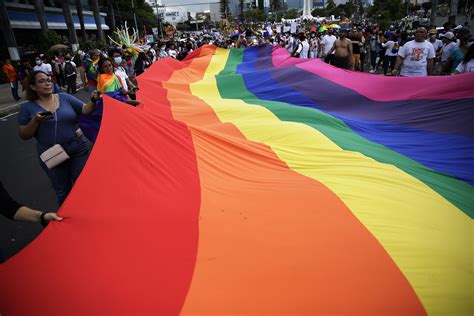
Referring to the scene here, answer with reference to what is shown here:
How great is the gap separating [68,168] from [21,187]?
2.02 metres

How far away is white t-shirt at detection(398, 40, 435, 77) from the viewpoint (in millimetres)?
5801

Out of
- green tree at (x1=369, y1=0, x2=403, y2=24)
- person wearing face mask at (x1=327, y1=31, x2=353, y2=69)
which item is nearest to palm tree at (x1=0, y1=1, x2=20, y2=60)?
person wearing face mask at (x1=327, y1=31, x2=353, y2=69)

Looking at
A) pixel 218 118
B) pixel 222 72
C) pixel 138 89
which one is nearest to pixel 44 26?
pixel 222 72

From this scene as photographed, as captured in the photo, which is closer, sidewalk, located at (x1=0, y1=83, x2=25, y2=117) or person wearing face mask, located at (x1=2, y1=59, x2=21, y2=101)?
sidewalk, located at (x1=0, y1=83, x2=25, y2=117)

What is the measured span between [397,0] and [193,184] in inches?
1582

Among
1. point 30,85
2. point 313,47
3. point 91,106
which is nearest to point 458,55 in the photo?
point 91,106

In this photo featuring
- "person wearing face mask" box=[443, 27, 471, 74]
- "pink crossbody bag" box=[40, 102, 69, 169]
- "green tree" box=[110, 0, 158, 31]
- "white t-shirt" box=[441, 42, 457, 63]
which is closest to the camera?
"pink crossbody bag" box=[40, 102, 69, 169]

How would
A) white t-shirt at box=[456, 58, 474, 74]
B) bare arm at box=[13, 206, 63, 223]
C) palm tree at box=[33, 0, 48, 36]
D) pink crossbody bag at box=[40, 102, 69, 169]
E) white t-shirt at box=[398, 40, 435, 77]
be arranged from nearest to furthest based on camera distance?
bare arm at box=[13, 206, 63, 223] → pink crossbody bag at box=[40, 102, 69, 169] → white t-shirt at box=[456, 58, 474, 74] → white t-shirt at box=[398, 40, 435, 77] → palm tree at box=[33, 0, 48, 36]

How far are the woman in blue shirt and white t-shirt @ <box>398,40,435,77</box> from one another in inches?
208

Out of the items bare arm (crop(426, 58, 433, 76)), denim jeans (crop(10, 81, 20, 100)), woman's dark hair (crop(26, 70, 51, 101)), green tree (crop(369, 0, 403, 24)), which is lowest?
denim jeans (crop(10, 81, 20, 100))

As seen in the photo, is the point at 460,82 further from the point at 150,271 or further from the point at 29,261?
the point at 29,261

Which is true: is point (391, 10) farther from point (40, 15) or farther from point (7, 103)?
point (7, 103)

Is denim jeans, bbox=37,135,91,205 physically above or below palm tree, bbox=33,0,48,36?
below

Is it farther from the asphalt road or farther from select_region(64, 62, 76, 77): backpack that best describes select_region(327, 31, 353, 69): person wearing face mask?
select_region(64, 62, 76, 77): backpack
